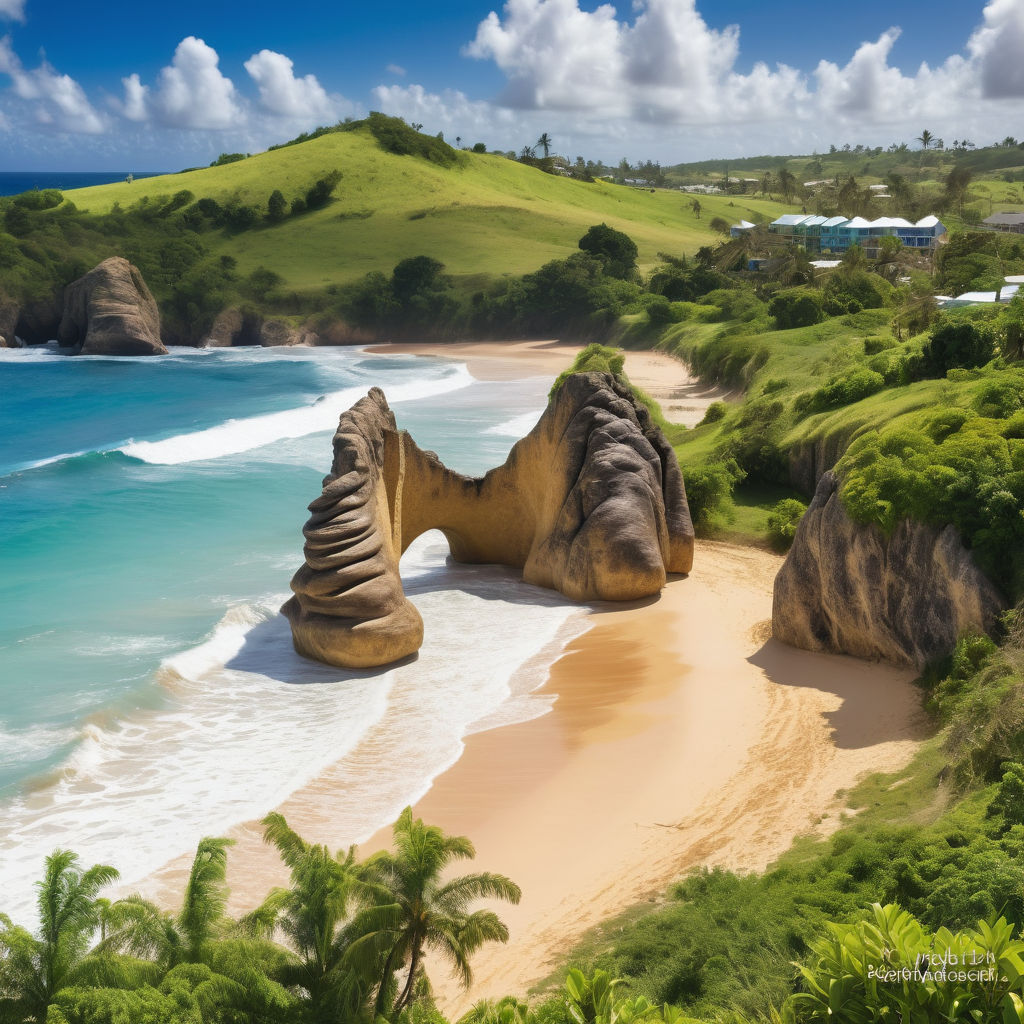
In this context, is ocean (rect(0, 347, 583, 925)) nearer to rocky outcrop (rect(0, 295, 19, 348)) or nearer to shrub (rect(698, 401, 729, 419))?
shrub (rect(698, 401, 729, 419))

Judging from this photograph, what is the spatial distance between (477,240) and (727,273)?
28.9 meters

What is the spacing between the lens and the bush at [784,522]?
2748 cm

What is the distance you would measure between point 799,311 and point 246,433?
2883cm

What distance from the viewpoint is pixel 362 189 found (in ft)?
382

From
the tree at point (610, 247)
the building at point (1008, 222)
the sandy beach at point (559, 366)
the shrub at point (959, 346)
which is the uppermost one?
the building at point (1008, 222)

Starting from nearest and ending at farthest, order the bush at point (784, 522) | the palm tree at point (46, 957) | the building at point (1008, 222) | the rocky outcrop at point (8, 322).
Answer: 1. the palm tree at point (46, 957)
2. the bush at point (784, 522)
3. the rocky outcrop at point (8, 322)
4. the building at point (1008, 222)

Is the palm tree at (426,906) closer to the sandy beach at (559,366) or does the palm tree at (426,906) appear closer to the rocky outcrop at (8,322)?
the sandy beach at (559,366)

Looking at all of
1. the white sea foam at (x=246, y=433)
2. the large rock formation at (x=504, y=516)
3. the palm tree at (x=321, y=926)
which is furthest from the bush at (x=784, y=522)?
the white sea foam at (x=246, y=433)

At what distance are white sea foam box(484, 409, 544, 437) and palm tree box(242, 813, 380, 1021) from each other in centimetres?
3465

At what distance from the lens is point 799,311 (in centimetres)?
5719

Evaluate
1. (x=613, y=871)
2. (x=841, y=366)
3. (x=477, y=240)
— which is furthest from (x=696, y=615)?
(x=477, y=240)

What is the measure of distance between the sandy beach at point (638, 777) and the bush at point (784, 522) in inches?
232

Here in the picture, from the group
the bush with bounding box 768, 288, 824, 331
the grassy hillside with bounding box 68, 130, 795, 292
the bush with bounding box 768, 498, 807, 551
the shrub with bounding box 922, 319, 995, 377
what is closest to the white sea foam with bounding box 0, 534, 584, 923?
the bush with bounding box 768, 498, 807, 551

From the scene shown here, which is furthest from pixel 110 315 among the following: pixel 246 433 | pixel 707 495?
pixel 707 495
